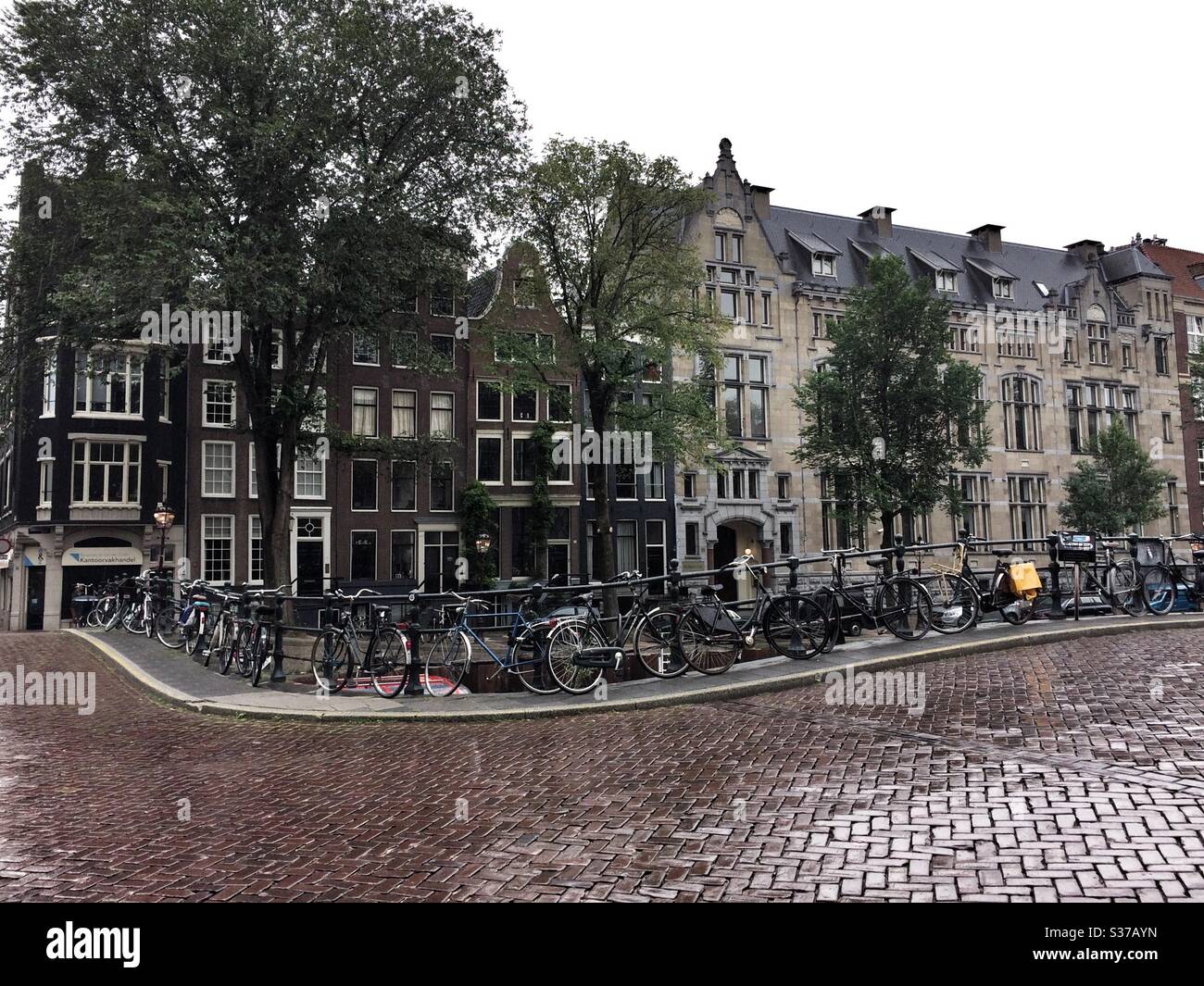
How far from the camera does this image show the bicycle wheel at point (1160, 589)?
1659cm

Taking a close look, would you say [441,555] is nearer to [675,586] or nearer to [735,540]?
[735,540]

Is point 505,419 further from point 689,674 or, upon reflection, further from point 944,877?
point 944,877

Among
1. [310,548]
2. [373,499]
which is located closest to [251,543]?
[310,548]

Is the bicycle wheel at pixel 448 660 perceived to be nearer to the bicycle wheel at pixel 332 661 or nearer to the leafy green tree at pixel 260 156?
the bicycle wheel at pixel 332 661

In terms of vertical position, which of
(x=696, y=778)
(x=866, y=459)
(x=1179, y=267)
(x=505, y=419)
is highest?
(x=1179, y=267)

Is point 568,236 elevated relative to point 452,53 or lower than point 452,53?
lower

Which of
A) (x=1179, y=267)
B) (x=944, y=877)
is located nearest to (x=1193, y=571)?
(x=944, y=877)

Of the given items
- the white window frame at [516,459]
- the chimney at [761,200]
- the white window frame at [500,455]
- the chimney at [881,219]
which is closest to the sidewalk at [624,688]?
the white window frame at [500,455]

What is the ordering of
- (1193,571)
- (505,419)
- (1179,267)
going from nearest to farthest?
(1193,571)
(505,419)
(1179,267)

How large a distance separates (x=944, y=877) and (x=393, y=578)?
3440 centimetres

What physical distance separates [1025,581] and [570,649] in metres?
8.08

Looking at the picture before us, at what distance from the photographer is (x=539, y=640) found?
1177 centimetres

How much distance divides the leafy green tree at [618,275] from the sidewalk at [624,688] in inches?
533

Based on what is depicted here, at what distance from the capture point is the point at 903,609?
13867mm
